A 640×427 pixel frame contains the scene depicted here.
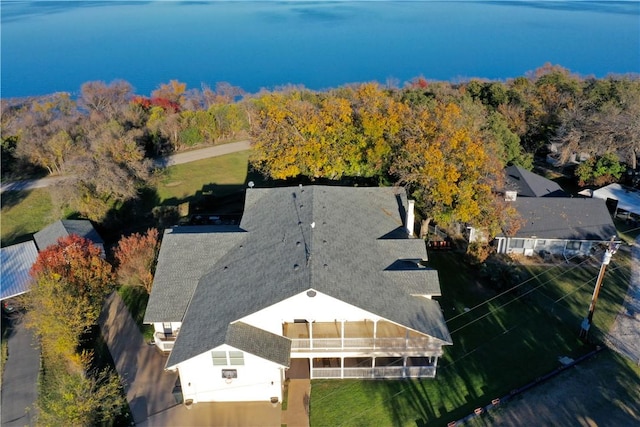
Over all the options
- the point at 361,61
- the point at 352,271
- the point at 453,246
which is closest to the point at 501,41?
the point at 361,61

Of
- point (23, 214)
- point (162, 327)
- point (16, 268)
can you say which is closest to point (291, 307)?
point (162, 327)

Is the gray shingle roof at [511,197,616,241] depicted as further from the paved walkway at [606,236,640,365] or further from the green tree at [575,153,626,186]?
the green tree at [575,153,626,186]

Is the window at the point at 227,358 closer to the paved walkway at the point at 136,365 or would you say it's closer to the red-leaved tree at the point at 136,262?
the paved walkway at the point at 136,365

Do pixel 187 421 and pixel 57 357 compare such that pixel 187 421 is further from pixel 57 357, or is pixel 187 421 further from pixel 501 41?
pixel 501 41

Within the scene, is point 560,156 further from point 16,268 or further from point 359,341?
point 16,268

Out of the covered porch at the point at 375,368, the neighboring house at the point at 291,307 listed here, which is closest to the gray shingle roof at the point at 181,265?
the neighboring house at the point at 291,307
